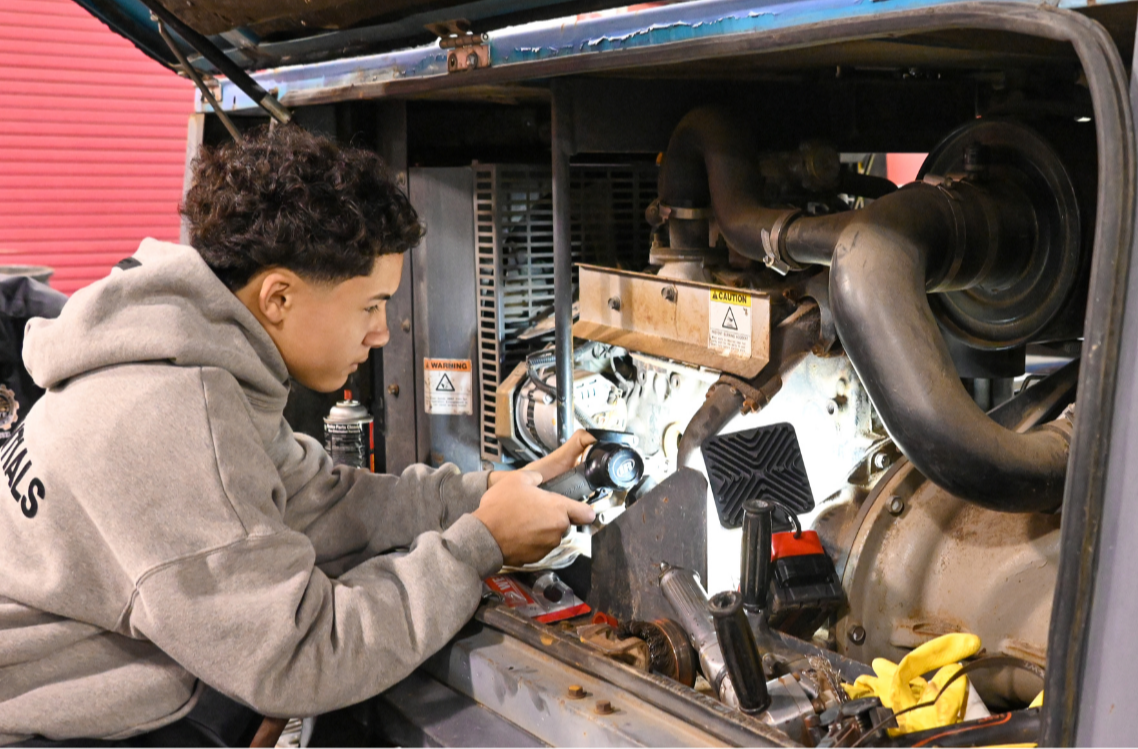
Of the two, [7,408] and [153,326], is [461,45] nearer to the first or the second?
[153,326]

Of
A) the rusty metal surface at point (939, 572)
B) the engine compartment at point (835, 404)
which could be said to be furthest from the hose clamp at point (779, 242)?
the rusty metal surface at point (939, 572)

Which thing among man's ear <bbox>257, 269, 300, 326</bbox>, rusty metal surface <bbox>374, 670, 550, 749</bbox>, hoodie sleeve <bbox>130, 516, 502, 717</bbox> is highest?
man's ear <bbox>257, 269, 300, 326</bbox>

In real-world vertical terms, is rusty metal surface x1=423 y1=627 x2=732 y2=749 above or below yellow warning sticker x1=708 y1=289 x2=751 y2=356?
below

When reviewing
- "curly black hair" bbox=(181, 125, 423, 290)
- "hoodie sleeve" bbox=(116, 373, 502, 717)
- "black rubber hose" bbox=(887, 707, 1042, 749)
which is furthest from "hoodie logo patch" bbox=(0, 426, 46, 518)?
"black rubber hose" bbox=(887, 707, 1042, 749)

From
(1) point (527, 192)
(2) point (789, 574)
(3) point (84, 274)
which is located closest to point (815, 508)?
(2) point (789, 574)

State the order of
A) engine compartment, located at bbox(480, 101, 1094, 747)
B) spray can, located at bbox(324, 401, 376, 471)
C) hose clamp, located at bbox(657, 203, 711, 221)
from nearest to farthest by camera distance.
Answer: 1. engine compartment, located at bbox(480, 101, 1094, 747)
2. hose clamp, located at bbox(657, 203, 711, 221)
3. spray can, located at bbox(324, 401, 376, 471)

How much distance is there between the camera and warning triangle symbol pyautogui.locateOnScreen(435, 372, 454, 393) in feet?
8.15

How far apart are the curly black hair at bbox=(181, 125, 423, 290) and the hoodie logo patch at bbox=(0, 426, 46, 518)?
0.34 metres

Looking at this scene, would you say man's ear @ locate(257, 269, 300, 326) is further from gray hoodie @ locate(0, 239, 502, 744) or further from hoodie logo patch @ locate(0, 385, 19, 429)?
hoodie logo patch @ locate(0, 385, 19, 429)

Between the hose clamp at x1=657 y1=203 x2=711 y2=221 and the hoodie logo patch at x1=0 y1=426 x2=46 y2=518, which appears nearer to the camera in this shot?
the hoodie logo patch at x1=0 y1=426 x2=46 y2=518

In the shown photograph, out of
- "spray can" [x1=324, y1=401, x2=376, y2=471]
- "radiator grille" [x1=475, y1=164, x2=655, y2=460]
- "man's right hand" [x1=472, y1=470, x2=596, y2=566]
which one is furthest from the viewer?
"spray can" [x1=324, y1=401, x2=376, y2=471]

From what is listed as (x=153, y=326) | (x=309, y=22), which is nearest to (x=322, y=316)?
(x=153, y=326)

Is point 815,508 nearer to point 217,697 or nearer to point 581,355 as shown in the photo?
point 581,355

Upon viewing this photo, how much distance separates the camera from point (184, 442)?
127 cm
